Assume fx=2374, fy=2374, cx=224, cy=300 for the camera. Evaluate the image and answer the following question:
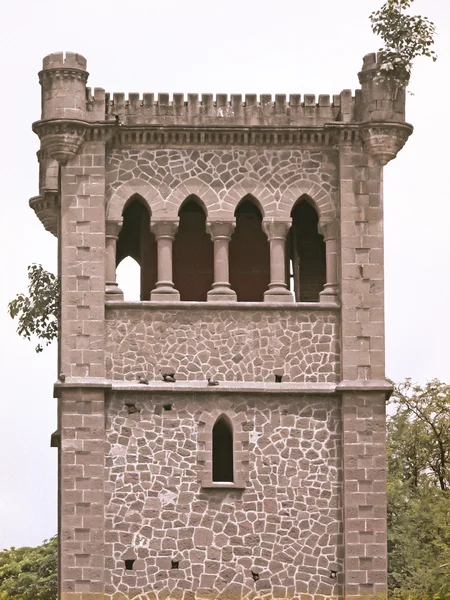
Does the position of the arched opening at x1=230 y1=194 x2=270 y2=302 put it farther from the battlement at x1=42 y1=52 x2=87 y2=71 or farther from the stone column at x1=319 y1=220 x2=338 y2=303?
the battlement at x1=42 y1=52 x2=87 y2=71

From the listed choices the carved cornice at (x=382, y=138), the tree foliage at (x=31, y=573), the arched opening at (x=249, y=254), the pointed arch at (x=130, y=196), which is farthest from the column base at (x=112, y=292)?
the tree foliage at (x=31, y=573)

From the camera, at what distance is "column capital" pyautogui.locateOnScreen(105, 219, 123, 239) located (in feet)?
157

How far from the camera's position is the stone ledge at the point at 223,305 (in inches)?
1865

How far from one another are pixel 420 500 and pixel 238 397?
1357 cm

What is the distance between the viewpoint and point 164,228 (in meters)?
48.0

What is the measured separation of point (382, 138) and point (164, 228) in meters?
4.76

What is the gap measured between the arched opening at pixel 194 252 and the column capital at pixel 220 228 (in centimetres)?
156

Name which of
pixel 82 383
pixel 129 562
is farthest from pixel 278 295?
pixel 129 562

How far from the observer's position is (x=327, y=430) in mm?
47219

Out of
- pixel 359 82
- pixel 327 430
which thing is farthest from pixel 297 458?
pixel 359 82

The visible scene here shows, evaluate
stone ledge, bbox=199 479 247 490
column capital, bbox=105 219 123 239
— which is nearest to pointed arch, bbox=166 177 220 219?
column capital, bbox=105 219 123 239

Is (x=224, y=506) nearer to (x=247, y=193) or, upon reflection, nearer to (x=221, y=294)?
(x=221, y=294)

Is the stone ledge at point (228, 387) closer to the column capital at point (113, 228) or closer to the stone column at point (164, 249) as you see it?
the stone column at point (164, 249)

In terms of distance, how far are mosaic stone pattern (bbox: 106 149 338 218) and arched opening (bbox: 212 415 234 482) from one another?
170 inches
